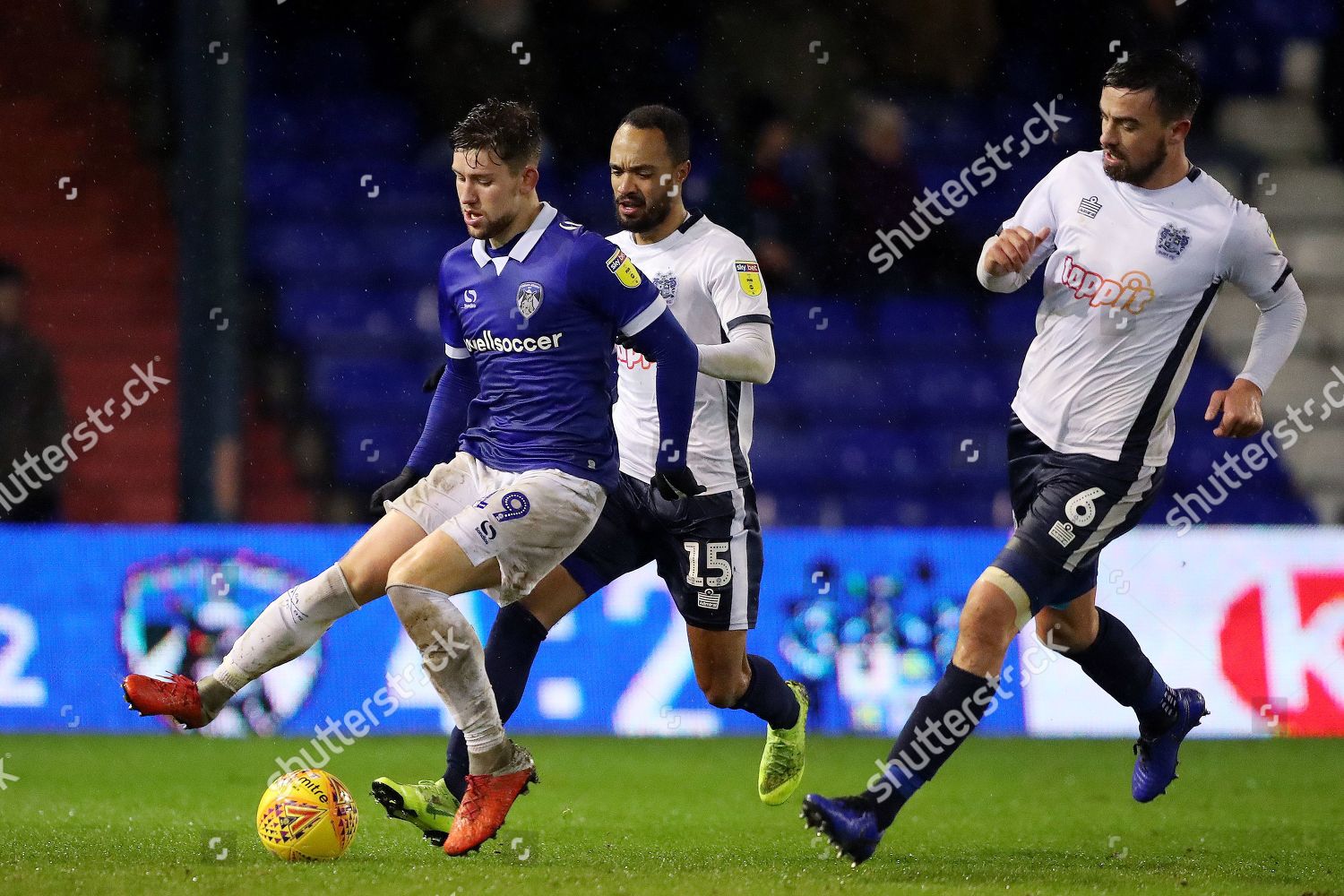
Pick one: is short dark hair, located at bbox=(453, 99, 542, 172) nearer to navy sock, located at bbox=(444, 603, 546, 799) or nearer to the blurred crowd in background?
navy sock, located at bbox=(444, 603, 546, 799)

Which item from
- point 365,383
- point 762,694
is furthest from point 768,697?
point 365,383

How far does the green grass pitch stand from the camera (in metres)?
4.30

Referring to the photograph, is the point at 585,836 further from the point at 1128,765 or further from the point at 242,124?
the point at 242,124

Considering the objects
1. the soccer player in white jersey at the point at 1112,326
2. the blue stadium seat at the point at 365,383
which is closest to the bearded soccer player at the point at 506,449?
the soccer player in white jersey at the point at 1112,326

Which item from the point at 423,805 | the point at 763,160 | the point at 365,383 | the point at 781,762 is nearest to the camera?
the point at 423,805

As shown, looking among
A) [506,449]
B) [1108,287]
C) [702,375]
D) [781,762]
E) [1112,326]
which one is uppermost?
[1108,287]

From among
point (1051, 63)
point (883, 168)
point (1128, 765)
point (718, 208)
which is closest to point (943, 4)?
point (1051, 63)

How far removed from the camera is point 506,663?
499cm

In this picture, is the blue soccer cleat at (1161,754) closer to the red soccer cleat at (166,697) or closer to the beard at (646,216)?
the beard at (646,216)

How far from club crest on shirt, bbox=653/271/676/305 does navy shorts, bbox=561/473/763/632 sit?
0.56 m

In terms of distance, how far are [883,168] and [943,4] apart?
220cm

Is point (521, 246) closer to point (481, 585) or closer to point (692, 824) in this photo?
point (481, 585)

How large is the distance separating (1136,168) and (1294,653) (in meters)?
4.04

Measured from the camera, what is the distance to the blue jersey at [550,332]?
459cm
